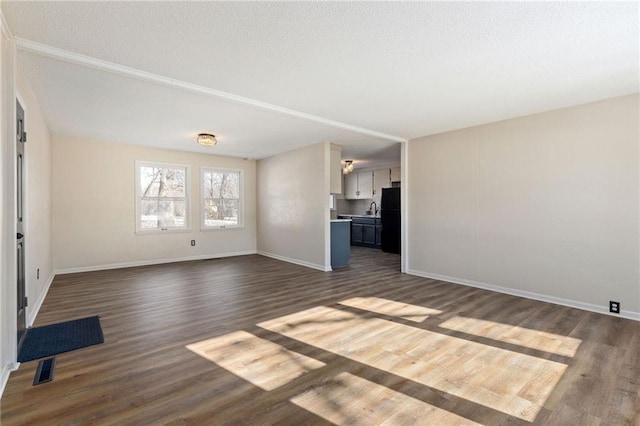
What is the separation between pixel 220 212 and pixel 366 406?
641cm

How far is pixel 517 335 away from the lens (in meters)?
2.86

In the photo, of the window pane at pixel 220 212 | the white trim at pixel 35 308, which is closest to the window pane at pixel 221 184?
the window pane at pixel 220 212

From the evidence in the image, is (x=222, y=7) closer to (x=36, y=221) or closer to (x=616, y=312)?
(x=36, y=221)

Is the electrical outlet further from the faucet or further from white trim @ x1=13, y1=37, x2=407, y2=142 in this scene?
the faucet

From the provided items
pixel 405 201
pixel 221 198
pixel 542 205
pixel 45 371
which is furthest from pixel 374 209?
pixel 45 371

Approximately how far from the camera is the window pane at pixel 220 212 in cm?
727

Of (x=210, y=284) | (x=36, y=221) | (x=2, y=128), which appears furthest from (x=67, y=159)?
(x=2, y=128)

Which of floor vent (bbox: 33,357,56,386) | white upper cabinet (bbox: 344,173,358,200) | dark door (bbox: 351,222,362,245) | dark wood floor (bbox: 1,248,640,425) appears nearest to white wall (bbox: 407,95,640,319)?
dark wood floor (bbox: 1,248,640,425)

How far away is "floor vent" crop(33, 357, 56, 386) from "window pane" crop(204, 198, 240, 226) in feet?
16.3

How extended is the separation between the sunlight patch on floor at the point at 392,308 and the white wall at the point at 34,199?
3.57m

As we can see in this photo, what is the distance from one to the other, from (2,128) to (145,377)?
203 cm

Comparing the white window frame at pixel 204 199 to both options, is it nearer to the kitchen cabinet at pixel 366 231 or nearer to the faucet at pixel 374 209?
the kitchen cabinet at pixel 366 231

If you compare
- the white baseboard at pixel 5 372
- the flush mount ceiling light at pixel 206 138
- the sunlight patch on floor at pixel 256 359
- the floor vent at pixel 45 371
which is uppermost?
the flush mount ceiling light at pixel 206 138

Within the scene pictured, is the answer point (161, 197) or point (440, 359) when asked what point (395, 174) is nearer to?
point (161, 197)
